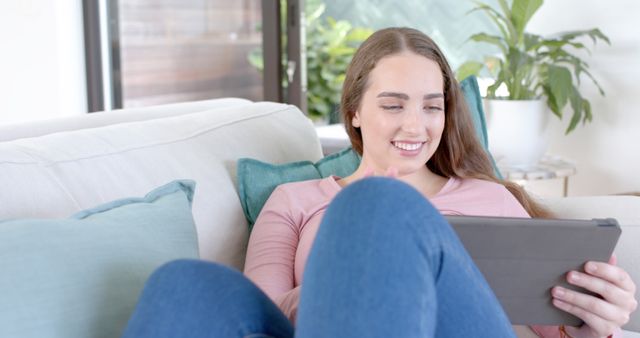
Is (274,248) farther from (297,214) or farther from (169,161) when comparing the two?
(169,161)

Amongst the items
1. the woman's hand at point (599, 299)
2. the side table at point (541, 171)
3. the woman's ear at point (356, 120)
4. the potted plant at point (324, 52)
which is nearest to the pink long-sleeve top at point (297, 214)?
the woman's ear at point (356, 120)

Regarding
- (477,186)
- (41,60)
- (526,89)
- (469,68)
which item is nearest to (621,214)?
(477,186)

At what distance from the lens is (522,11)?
3.07 m

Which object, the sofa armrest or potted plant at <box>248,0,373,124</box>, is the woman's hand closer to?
the sofa armrest

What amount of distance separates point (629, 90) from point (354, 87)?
1892mm

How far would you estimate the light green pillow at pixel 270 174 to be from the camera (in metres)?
1.70

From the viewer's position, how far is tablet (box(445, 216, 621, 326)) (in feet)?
4.04

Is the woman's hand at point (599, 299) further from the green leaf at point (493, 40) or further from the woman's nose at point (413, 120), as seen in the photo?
the green leaf at point (493, 40)

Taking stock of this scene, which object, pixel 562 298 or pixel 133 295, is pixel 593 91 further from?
pixel 133 295

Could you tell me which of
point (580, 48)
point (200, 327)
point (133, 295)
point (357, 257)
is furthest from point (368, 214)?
point (580, 48)

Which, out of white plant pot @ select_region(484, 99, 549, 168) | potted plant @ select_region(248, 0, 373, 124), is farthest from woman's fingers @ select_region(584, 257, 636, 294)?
potted plant @ select_region(248, 0, 373, 124)

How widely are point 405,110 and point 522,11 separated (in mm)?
1589

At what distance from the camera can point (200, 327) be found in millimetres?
1026

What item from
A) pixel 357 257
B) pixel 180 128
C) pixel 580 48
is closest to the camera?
pixel 357 257
